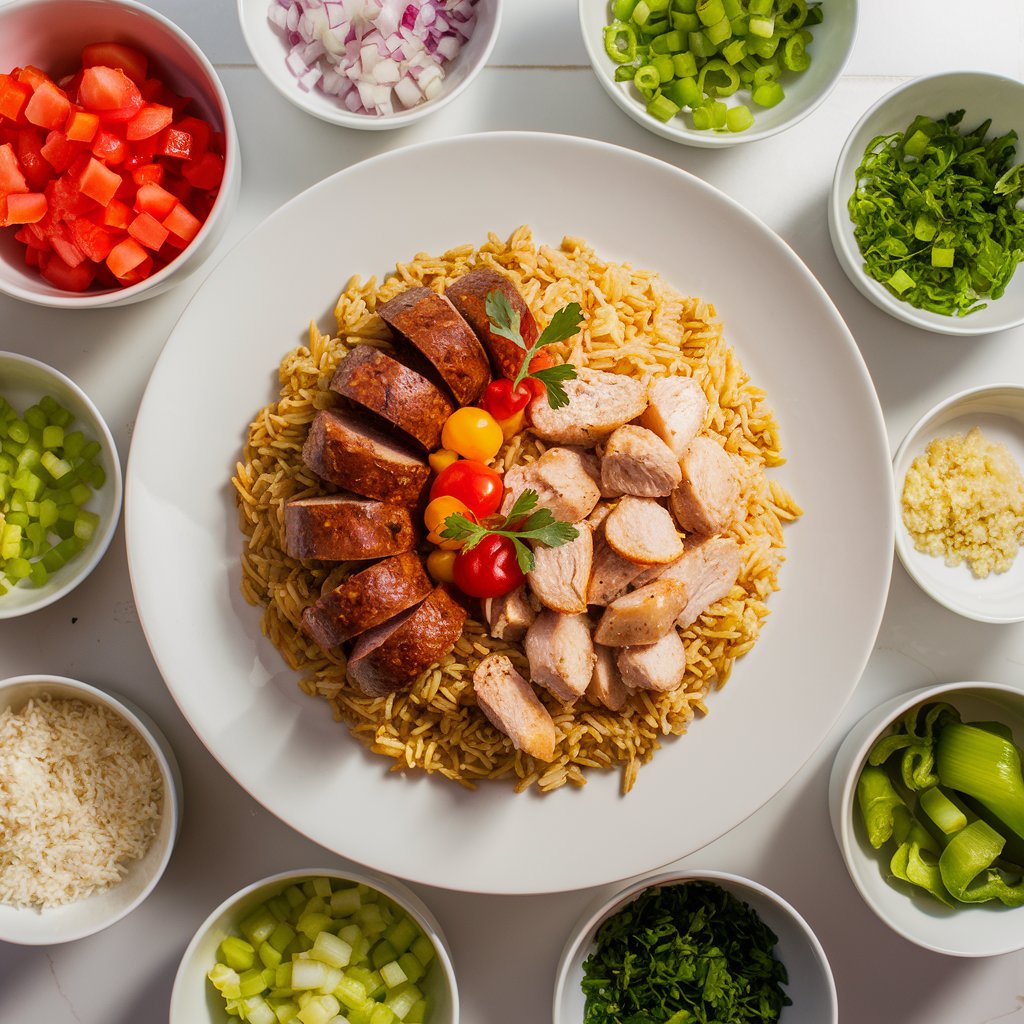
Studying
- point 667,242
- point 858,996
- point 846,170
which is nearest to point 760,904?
point 858,996

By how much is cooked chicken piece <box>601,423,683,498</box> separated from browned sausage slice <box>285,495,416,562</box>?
79cm

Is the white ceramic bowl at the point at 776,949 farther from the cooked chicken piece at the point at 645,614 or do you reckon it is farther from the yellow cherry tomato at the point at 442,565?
the yellow cherry tomato at the point at 442,565

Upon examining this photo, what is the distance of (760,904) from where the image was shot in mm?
3764

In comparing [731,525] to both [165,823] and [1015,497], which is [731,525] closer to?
[1015,497]

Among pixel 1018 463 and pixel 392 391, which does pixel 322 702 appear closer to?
pixel 392 391

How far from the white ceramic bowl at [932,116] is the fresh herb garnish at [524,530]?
1.78 meters

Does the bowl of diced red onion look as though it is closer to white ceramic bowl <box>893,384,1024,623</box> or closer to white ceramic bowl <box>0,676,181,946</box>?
white ceramic bowl <box>893,384,1024,623</box>

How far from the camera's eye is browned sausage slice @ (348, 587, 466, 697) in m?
3.06

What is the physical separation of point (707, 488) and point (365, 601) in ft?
4.19

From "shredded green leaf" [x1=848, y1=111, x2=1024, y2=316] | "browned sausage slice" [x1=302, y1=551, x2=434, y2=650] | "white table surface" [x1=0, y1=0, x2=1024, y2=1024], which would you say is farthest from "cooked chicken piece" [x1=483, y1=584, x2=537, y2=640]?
"shredded green leaf" [x1=848, y1=111, x2=1024, y2=316]

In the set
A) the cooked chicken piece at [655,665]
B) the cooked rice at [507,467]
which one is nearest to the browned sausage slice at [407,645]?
the cooked rice at [507,467]

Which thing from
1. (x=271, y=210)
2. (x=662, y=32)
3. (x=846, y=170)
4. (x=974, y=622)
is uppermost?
(x=662, y=32)

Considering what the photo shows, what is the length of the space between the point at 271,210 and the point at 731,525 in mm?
2358

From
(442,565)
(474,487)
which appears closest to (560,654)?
(442,565)
